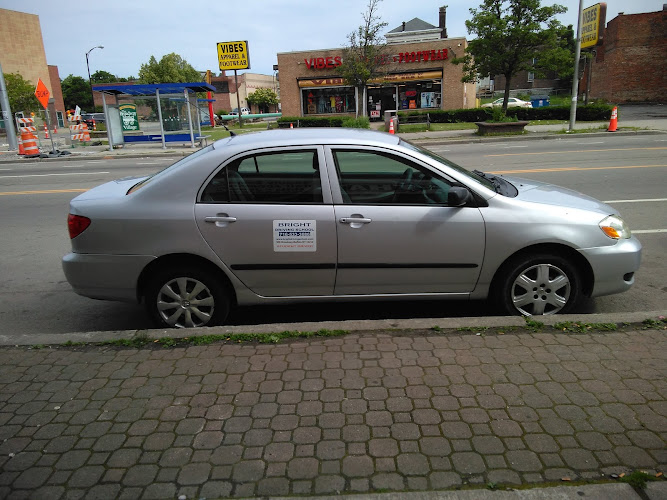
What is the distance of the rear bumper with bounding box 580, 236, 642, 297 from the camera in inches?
162

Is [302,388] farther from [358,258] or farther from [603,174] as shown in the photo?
[603,174]

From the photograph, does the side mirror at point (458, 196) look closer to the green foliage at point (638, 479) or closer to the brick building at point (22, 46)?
the green foliage at point (638, 479)

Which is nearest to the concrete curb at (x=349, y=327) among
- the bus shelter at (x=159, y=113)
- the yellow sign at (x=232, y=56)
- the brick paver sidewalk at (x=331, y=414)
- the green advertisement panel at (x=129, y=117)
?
the brick paver sidewalk at (x=331, y=414)

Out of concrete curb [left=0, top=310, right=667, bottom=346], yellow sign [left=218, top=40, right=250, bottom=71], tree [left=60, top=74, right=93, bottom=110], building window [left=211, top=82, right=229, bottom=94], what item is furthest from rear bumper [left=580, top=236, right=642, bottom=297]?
tree [left=60, top=74, right=93, bottom=110]

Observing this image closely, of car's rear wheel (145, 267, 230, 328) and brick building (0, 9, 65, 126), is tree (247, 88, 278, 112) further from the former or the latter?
car's rear wheel (145, 267, 230, 328)

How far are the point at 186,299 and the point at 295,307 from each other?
1151 millimetres

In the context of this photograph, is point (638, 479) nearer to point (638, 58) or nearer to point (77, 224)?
point (77, 224)

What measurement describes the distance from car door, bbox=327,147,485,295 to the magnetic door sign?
22 centimetres

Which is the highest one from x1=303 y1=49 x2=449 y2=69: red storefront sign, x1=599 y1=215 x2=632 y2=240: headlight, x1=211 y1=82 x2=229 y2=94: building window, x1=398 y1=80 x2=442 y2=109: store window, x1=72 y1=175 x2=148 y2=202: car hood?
x1=211 y1=82 x2=229 y2=94: building window

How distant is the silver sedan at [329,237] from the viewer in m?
4.03

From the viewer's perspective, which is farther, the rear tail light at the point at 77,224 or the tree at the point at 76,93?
the tree at the point at 76,93

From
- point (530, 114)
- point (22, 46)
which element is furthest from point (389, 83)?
point (22, 46)

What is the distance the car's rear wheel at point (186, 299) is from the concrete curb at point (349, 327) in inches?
9.2

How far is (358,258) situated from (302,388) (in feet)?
4.19
